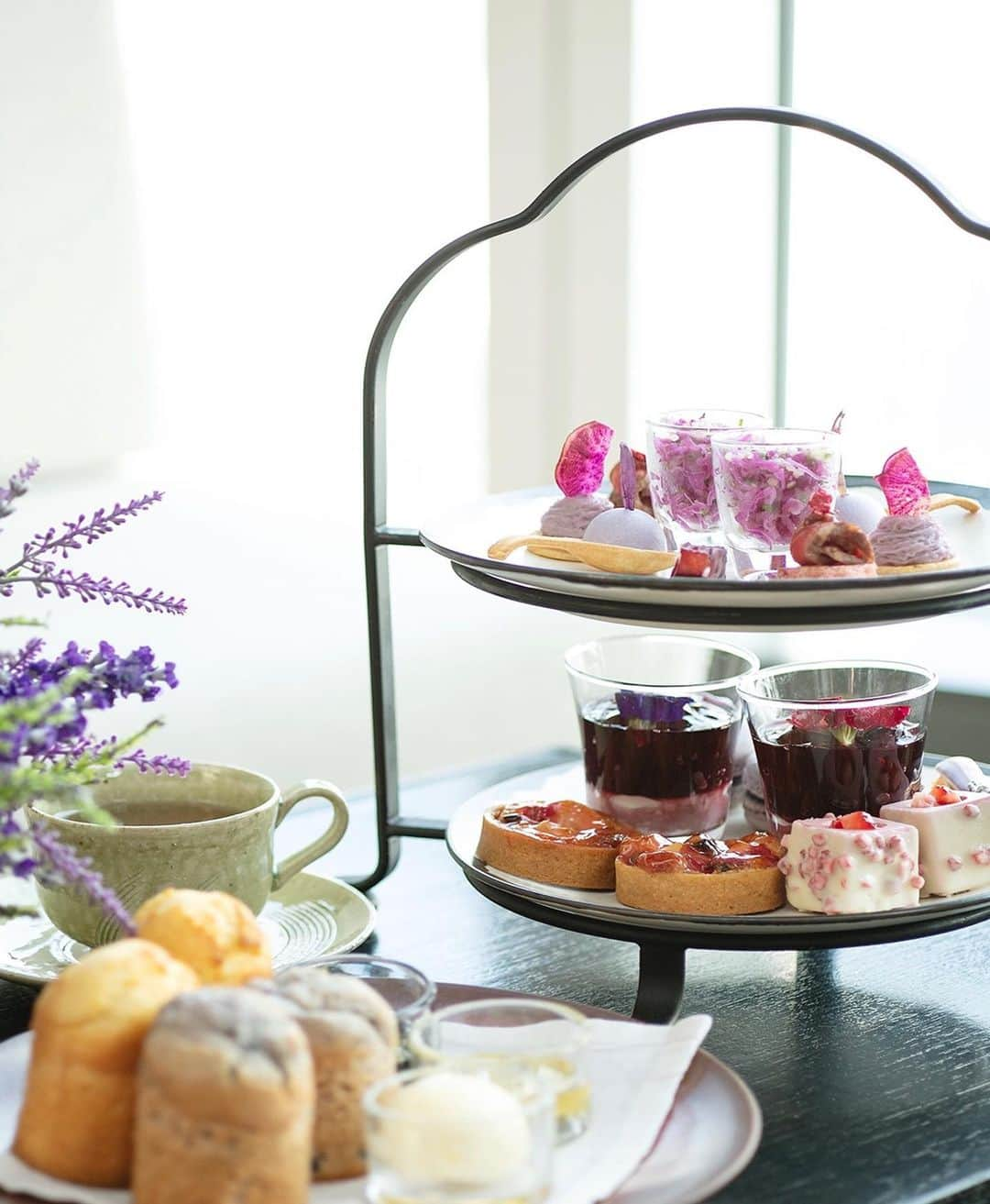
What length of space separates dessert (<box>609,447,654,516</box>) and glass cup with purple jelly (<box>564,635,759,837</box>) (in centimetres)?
12

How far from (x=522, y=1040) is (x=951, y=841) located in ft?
1.08

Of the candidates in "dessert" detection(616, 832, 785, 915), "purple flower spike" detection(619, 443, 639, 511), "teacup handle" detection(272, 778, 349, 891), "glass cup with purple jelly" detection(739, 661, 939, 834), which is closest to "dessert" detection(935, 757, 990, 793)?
"glass cup with purple jelly" detection(739, 661, 939, 834)

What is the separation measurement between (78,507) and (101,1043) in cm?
160

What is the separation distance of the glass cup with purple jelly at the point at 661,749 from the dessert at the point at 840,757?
0.05 meters

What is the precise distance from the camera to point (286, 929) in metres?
1.04

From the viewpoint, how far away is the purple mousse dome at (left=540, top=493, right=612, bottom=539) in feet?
3.41

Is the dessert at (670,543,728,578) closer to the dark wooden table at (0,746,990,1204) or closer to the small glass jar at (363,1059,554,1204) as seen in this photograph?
the dark wooden table at (0,746,990,1204)

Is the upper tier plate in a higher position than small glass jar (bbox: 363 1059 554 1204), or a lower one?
higher

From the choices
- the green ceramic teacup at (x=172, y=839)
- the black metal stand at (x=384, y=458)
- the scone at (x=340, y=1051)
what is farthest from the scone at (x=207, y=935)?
the black metal stand at (x=384, y=458)

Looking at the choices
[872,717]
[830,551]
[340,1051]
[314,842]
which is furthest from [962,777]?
[340,1051]

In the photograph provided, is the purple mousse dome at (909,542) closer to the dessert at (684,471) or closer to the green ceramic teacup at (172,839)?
the dessert at (684,471)

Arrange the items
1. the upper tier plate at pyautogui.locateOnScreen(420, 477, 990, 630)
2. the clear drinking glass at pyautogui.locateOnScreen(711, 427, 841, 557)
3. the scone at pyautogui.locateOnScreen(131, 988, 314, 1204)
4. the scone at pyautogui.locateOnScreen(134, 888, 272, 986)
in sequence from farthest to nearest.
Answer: the clear drinking glass at pyautogui.locateOnScreen(711, 427, 841, 557), the upper tier plate at pyautogui.locateOnScreen(420, 477, 990, 630), the scone at pyautogui.locateOnScreen(134, 888, 272, 986), the scone at pyautogui.locateOnScreen(131, 988, 314, 1204)

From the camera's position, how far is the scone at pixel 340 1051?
66 cm

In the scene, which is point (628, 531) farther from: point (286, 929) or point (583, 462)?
point (286, 929)
